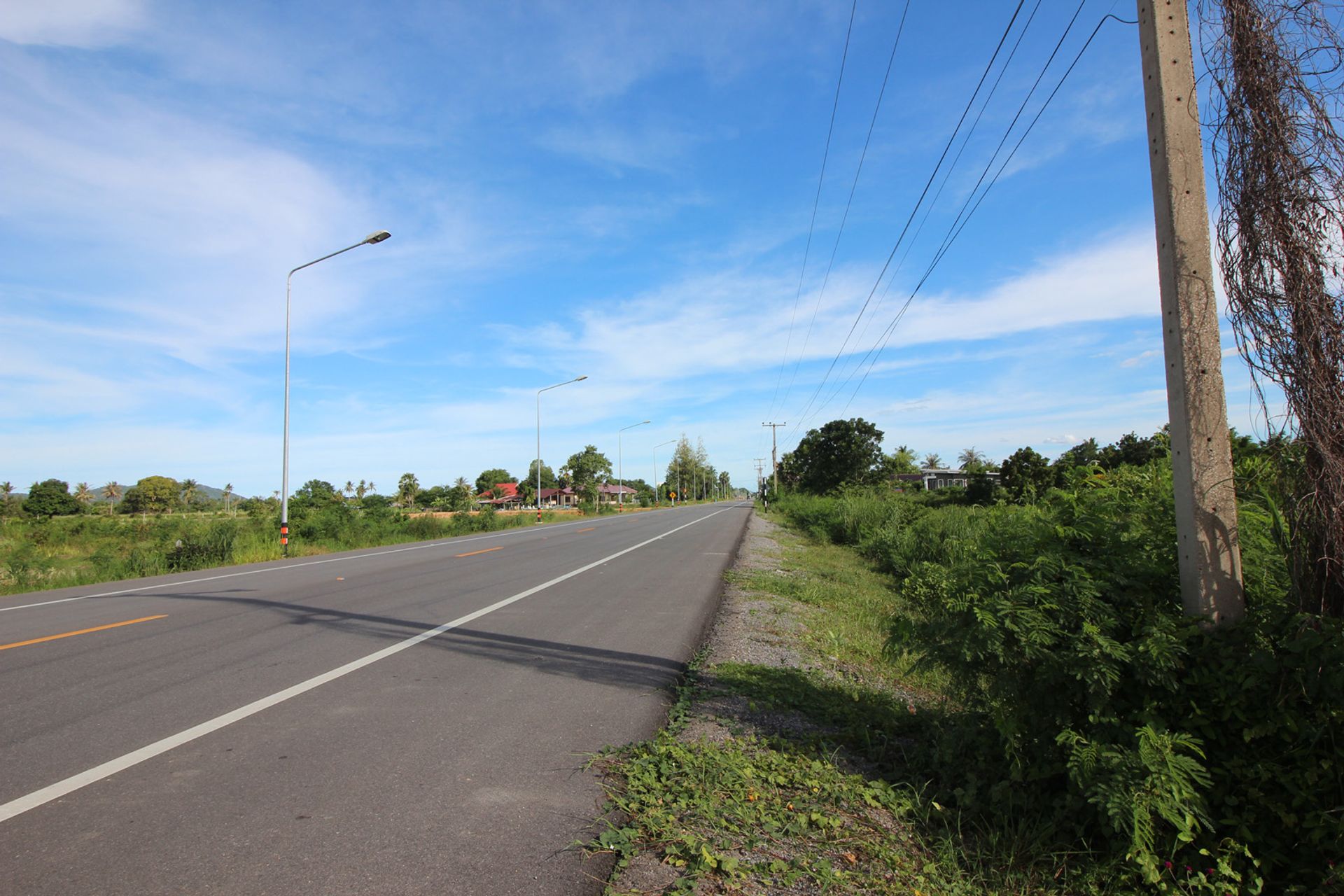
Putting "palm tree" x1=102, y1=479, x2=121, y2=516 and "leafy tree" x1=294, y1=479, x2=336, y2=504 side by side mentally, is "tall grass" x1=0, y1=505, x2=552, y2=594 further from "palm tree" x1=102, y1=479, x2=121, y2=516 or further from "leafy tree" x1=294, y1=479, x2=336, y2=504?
"palm tree" x1=102, y1=479, x2=121, y2=516

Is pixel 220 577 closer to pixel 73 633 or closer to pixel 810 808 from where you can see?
pixel 73 633

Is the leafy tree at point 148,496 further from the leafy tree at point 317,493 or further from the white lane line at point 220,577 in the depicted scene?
the white lane line at point 220,577

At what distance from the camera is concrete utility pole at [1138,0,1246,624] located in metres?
3.19

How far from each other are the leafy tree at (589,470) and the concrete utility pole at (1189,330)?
265 feet

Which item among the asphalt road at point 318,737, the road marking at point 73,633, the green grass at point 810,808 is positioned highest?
the road marking at point 73,633

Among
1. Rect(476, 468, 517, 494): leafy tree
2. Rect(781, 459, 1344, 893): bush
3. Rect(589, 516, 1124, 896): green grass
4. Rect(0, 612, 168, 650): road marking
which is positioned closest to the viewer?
Rect(781, 459, 1344, 893): bush

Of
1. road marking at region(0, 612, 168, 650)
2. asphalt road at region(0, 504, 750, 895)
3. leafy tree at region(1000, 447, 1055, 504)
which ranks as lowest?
asphalt road at region(0, 504, 750, 895)

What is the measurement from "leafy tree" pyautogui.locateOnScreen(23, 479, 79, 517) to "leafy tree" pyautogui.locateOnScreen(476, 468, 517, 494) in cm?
5907

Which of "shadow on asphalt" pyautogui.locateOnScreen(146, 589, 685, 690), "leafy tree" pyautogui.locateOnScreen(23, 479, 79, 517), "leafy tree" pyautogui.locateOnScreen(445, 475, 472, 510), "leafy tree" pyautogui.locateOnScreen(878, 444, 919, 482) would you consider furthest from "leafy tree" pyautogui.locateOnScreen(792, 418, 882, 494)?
"leafy tree" pyautogui.locateOnScreen(23, 479, 79, 517)

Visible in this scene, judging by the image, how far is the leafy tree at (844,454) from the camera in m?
51.4

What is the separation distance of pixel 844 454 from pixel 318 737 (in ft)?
165

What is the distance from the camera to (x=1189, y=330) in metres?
3.36

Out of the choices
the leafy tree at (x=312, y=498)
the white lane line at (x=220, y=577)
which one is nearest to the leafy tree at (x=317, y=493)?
the leafy tree at (x=312, y=498)

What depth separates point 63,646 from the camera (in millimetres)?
7008
